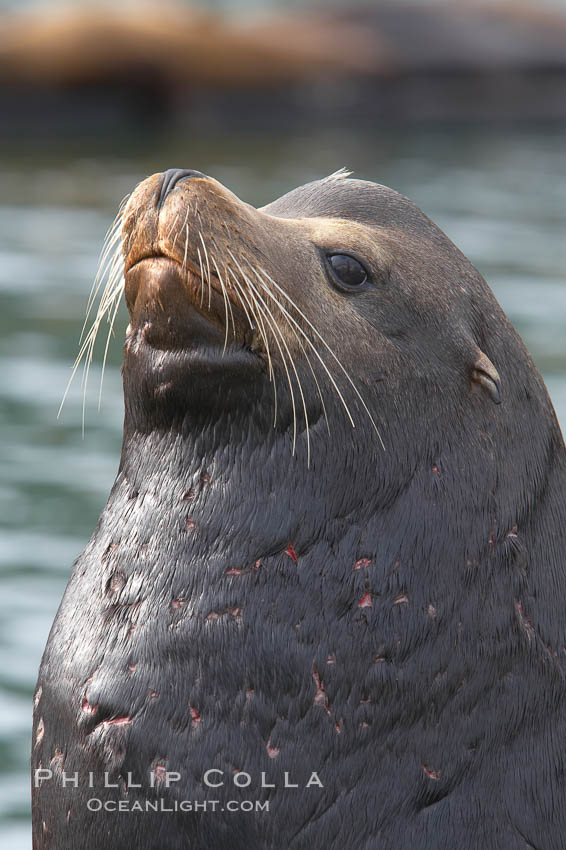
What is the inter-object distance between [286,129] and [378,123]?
4.04ft

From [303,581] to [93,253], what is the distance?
8.95 metres

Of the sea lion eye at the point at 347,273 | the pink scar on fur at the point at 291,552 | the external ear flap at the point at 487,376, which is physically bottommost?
the pink scar on fur at the point at 291,552

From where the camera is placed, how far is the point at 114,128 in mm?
17719

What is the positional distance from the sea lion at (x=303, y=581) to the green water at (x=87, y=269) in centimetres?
178

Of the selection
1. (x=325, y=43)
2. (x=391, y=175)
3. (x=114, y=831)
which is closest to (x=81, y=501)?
(x=114, y=831)

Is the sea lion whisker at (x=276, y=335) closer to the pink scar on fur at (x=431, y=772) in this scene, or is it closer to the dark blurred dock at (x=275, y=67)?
the pink scar on fur at (x=431, y=772)

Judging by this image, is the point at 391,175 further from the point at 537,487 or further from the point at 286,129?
the point at 537,487

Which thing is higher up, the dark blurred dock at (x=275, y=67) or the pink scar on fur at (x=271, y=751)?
the dark blurred dock at (x=275, y=67)

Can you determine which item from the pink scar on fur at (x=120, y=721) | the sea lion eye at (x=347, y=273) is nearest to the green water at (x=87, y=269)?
the pink scar on fur at (x=120, y=721)

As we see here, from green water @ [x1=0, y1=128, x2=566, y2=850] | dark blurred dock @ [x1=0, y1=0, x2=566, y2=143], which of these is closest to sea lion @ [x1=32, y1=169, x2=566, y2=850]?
green water @ [x1=0, y1=128, x2=566, y2=850]

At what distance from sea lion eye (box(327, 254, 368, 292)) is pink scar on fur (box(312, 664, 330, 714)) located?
95 centimetres

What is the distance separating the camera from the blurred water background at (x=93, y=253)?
24.0 feet

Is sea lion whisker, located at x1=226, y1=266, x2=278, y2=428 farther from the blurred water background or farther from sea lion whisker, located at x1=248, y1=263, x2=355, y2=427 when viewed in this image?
the blurred water background

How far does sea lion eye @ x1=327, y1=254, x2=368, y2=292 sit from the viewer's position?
3980mm
